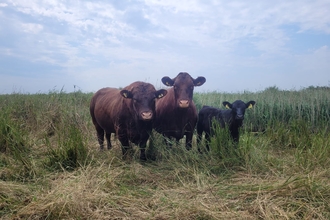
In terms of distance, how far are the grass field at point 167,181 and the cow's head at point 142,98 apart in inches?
29.0

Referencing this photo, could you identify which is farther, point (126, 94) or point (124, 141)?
point (124, 141)

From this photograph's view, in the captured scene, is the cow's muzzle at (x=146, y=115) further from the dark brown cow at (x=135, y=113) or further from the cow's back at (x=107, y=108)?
the cow's back at (x=107, y=108)

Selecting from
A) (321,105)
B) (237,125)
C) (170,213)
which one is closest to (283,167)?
(237,125)

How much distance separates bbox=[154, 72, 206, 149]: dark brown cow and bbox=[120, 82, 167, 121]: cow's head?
1.69ft

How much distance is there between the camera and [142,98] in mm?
5676

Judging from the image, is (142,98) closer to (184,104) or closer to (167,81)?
(184,104)

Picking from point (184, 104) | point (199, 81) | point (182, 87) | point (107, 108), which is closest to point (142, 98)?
point (184, 104)

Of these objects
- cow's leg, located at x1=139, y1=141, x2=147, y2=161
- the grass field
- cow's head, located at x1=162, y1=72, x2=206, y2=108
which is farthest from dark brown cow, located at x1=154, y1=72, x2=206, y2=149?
cow's leg, located at x1=139, y1=141, x2=147, y2=161

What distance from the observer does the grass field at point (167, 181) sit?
3432mm

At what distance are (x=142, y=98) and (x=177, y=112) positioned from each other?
1030mm

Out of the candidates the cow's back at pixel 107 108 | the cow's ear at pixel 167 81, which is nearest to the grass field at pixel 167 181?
the cow's back at pixel 107 108

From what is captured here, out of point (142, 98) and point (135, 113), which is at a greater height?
point (142, 98)

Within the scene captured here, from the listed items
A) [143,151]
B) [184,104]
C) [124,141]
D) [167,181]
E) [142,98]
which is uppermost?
[142,98]

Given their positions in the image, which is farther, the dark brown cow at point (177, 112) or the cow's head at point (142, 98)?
the dark brown cow at point (177, 112)
